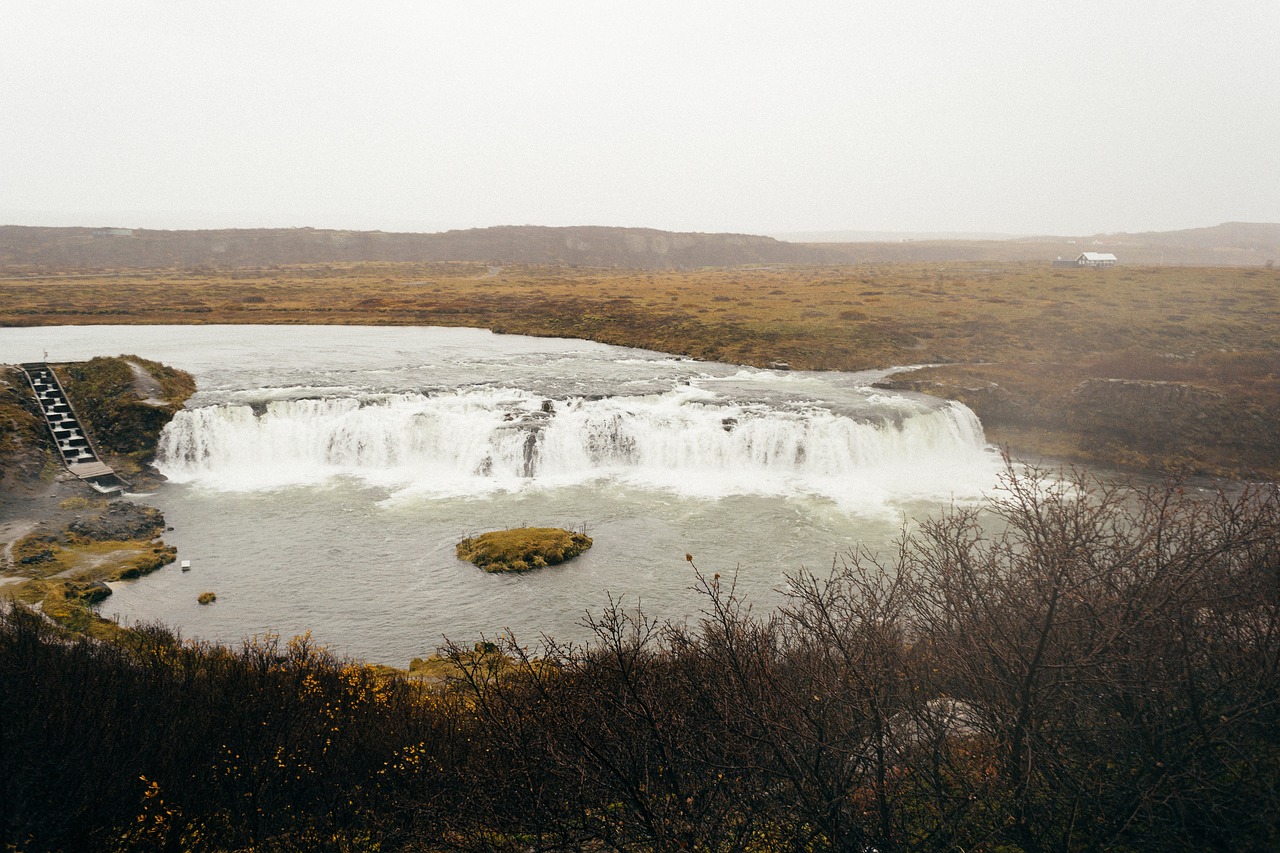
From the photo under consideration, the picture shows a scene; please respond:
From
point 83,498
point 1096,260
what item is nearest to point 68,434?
point 83,498

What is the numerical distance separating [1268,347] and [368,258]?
147 meters

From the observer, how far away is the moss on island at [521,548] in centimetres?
2253

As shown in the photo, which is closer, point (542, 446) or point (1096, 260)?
point (542, 446)

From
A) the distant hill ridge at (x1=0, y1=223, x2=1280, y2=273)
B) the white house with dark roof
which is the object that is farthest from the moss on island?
the distant hill ridge at (x1=0, y1=223, x2=1280, y2=273)

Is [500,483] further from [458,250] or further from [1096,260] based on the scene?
[458,250]

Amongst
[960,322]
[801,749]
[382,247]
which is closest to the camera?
[801,749]

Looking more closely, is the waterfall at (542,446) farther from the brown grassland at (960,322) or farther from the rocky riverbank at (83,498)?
the brown grassland at (960,322)

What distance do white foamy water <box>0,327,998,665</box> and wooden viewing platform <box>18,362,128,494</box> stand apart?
2502 mm

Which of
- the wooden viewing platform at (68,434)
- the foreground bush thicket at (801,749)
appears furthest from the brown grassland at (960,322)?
the wooden viewing platform at (68,434)

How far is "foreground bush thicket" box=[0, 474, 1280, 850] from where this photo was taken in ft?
26.7

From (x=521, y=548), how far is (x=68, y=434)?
23570 millimetres

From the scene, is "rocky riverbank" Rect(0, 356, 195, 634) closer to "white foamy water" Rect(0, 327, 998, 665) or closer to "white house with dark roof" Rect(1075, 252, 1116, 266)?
"white foamy water" Rect(0, 327, 998, 665)

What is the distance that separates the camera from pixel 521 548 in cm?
2309

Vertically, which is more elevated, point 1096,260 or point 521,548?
point 1096,260
